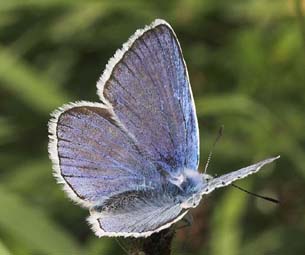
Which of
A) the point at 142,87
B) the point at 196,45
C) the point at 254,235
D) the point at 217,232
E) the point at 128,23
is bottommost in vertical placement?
the point at 254,235

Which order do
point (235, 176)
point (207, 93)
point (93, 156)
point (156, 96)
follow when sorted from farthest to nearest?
1. point (207, 93)
2. point (156, 96)
3. point (93, 156)
4. point (235, 176)

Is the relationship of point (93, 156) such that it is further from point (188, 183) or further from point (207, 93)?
point (207, 93)

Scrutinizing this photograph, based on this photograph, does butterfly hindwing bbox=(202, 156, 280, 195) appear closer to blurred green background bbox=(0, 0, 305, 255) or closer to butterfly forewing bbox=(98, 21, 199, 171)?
butterfly forewing bbox=(98, 21, 199, 171)

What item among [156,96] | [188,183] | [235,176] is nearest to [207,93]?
[156,96]

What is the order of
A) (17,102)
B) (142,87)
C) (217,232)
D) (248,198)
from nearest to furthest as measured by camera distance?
(142,87) → (217,232) → (248,198) → (17,102)

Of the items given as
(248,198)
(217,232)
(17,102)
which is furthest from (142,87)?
(17,102)

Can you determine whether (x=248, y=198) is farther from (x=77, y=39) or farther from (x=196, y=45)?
A: (x=77, y=39)
